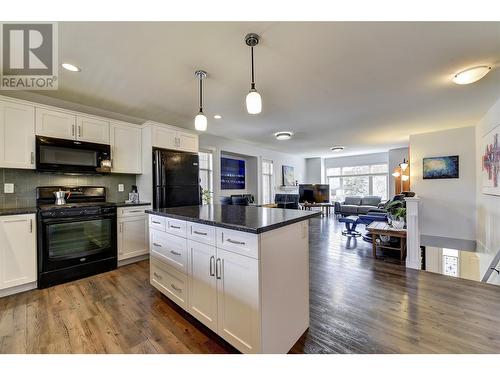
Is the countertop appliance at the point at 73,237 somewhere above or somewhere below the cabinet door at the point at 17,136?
below

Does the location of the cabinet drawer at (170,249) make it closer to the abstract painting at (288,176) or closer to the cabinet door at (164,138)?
the cabinet door at (164,138)

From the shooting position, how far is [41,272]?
2.52 m

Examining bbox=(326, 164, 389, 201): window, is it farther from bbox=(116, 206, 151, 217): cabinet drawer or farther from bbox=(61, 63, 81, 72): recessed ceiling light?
bbox=(61, 63, 81, 72): recessed ceiling light

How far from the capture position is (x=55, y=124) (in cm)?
279

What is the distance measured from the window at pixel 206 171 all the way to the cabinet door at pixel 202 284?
3.41 metres

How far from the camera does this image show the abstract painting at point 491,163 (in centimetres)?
312

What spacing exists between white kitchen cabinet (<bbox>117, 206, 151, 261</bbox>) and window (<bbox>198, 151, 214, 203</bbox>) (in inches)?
71.4

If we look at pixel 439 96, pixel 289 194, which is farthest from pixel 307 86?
pixel 289 194

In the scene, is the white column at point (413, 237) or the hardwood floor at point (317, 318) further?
the white column at point (413, 237)

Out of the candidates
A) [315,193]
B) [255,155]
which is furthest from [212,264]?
[315,193]

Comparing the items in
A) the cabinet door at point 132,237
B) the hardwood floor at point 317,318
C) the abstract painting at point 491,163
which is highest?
the abstract painting at point 491,163

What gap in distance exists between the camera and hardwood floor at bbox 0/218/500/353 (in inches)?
62.6

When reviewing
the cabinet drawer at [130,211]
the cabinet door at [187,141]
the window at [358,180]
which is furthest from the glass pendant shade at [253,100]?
the window at [358,180]
